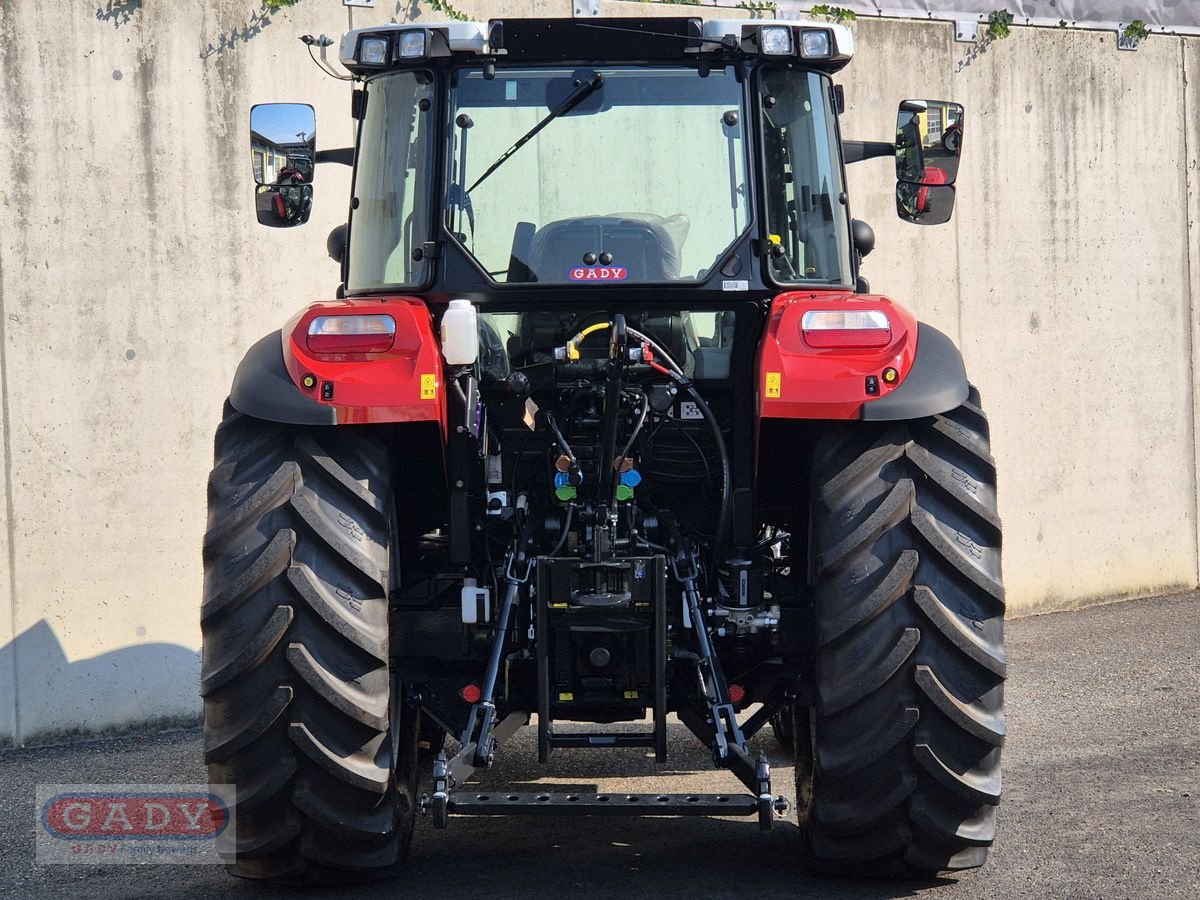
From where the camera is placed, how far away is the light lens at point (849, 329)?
418 cm

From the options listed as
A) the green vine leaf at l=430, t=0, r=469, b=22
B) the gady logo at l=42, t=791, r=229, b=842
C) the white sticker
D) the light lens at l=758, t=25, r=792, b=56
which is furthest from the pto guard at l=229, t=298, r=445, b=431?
the green vine leaf at l=430, t=0, r=469, b=22

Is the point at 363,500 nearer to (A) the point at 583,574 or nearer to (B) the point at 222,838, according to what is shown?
(A) the point at 583,574

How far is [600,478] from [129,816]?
2.44 metres

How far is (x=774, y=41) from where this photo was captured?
4613 mm

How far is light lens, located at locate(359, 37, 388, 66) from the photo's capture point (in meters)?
4.68

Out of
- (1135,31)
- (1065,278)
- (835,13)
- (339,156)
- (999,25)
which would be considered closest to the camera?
(339,156)

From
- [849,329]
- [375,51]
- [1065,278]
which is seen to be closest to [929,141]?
[849,329]

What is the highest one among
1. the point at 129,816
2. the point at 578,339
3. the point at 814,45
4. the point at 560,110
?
the point at 814,45

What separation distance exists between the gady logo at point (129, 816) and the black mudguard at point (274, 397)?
1.59m

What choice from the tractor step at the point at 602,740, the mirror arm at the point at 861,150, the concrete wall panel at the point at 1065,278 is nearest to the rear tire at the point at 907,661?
the tractor step at the point at 602,740

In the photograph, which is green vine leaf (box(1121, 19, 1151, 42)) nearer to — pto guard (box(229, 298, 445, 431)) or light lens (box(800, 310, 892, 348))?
light lens (box(800, 310, 892, 348))

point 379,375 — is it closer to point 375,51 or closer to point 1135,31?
point 375,51

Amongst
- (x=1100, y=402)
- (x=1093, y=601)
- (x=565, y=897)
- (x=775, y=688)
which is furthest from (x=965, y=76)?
(x=565, y=897)

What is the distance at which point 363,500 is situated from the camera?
13.6 ft
